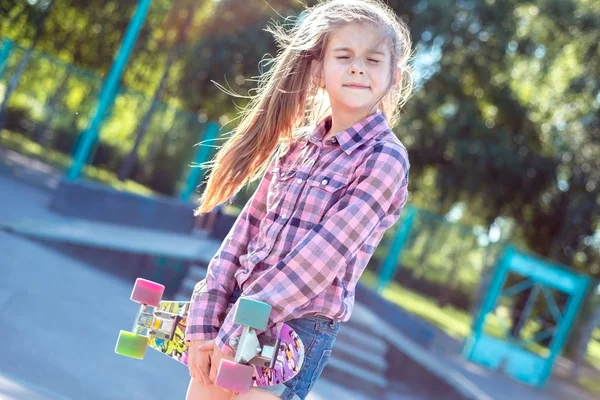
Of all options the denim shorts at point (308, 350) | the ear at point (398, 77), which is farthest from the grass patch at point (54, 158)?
the denim shorts at point (308, 350)

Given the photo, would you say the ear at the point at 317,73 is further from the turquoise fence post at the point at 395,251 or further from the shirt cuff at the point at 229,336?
the turquoise fence post at the point at 395,251

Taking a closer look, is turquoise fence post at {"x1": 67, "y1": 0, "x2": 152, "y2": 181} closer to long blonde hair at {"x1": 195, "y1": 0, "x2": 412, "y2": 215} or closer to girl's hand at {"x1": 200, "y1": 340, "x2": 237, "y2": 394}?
long blonde hair at {"x1": 195, "y1": 0, "x2": 412, "y2": 215}

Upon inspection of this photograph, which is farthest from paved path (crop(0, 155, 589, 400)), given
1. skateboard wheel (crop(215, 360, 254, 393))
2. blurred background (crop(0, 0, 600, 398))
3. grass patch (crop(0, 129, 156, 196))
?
grass patch (crop(0, 129, 156, 196))

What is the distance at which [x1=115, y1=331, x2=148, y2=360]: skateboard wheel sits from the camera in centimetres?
238

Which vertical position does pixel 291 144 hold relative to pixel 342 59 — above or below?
below

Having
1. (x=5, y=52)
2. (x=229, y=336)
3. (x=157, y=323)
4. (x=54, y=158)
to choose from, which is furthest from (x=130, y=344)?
(x=54, y=158)

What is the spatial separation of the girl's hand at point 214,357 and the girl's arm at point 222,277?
4cm

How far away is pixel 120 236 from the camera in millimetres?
10289

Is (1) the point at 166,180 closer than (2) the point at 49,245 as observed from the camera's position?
No

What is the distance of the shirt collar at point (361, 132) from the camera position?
7.51 ft

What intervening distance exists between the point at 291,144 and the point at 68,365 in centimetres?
326

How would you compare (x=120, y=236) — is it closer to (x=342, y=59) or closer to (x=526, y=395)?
(x=526, y=395)

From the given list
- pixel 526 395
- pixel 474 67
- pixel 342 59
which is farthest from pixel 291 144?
pixel 474 67

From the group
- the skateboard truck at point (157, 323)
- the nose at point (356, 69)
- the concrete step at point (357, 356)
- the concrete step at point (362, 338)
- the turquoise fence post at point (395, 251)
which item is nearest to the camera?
the nose at point (356, 69)
